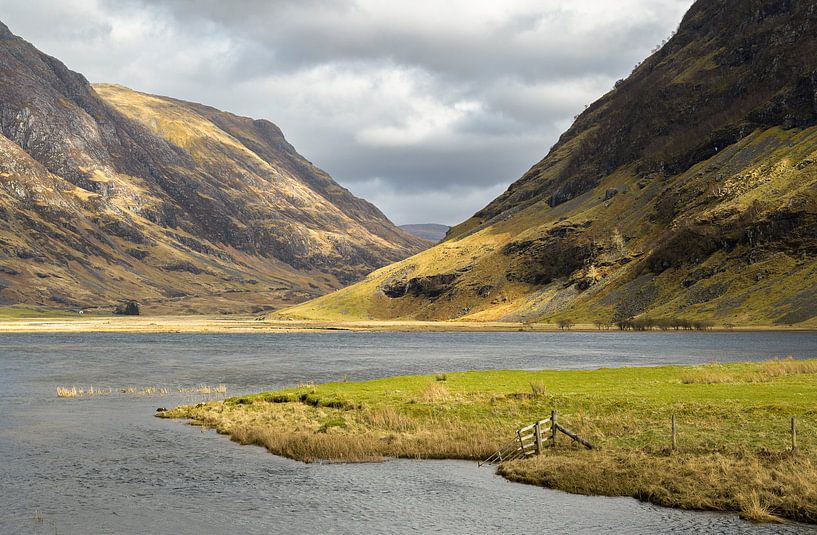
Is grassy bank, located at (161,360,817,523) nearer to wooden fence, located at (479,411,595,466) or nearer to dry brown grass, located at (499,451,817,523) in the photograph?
dry brown grass, located at (499,451,817,523)

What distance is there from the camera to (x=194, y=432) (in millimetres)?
56500

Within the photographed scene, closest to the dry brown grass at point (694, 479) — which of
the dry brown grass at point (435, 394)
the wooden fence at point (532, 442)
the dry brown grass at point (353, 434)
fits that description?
the wooden fence at point (532, 442)

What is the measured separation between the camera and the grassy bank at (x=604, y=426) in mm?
35062

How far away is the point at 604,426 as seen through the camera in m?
47.0

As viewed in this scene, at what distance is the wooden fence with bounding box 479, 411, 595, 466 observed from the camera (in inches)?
1684

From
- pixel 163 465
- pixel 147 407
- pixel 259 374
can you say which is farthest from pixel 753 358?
pixel 163 465

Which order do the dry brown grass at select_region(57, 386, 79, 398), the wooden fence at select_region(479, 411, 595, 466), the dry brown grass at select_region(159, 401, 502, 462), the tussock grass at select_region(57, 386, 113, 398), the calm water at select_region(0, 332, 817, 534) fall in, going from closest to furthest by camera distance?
the calm water at select_region(0, 332, 817, 534) → the wooden fence at select_region(479, 411, 595, 466) → the dry brown grass at select_region(159, 401, 502, 462) → the dry brown grass at select_region(57, 386, 79, 398) → the tussock grass at select_region(57, 386, 113, 398)

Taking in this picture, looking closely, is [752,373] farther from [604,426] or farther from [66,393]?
[66,393]

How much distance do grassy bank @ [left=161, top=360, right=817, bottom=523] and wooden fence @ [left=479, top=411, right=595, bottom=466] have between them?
766mm

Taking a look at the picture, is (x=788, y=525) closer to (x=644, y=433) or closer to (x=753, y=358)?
(x=644, y=433)

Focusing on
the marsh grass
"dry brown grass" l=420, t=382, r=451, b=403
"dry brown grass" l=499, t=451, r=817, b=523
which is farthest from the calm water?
"dry brown grass" l=420, t=382, r=451, b=403

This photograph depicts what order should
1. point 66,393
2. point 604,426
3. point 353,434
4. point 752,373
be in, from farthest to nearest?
point 66,393, point 752,373, point 353,434, point 604,426

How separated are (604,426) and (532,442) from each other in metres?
5.94

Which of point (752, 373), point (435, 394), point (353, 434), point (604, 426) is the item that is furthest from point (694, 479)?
point (752, 373)
